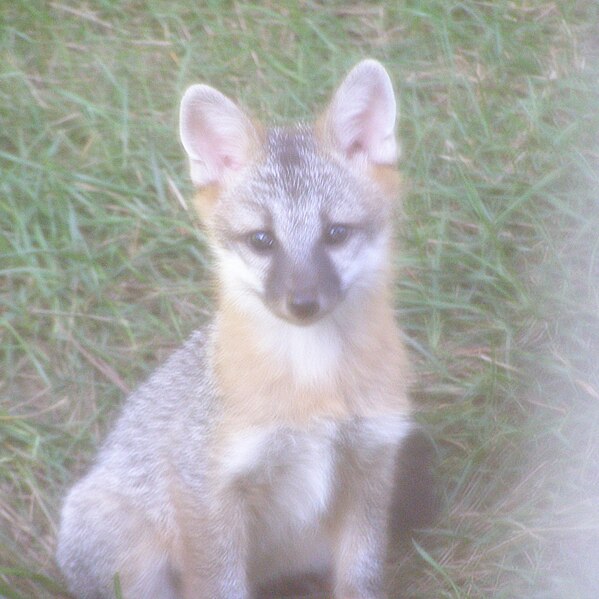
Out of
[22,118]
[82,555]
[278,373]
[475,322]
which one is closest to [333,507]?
[278,373]

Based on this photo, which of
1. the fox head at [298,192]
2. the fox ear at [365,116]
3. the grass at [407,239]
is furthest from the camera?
the grass at [407,239]

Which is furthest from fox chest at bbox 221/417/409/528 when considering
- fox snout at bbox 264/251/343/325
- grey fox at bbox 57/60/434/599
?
fox snout at bbox 264/251/343/325

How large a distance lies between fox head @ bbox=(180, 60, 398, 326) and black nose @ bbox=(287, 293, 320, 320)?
42mm

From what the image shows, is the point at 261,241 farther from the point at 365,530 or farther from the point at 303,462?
the point at 365,530

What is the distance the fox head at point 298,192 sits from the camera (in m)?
3.44

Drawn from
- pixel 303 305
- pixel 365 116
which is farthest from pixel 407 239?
pixel 303 305

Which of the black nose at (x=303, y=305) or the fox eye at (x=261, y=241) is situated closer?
the black nose at (x=303, y=305)

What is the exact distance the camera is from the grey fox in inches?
137

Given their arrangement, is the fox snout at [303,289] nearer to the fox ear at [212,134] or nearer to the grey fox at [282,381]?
the grey fox at [282,381]

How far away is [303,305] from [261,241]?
35cm

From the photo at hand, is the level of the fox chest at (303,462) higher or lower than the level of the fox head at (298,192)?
lower

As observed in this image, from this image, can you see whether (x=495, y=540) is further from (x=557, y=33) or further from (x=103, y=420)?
(x=557, y=33)

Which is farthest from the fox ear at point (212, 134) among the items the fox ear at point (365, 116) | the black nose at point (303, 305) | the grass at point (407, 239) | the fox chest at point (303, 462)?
the grass at point (407, 239)

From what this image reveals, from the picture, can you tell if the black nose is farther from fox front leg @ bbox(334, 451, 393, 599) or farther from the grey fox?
fox front leg @ bbox(334, 451, 393, 599)
